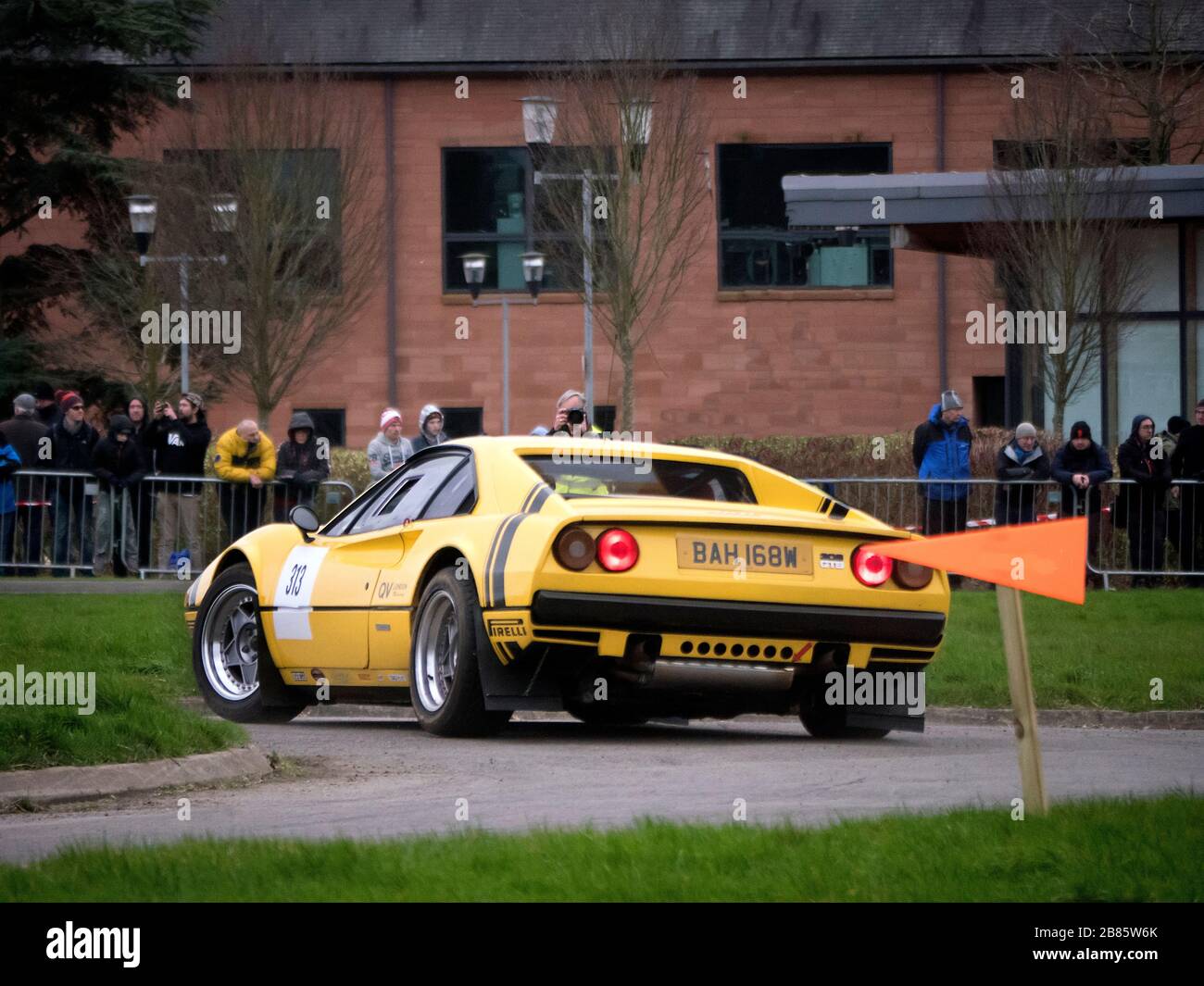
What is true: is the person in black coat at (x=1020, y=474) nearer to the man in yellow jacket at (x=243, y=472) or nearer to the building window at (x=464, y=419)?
the man in yellow jacket at (x=243, y=472)

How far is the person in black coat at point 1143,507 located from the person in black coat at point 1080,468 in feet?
0.65

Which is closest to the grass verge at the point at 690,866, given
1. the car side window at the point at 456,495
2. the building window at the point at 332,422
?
the car side window at the point at 456,495

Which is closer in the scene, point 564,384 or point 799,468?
point 799,468

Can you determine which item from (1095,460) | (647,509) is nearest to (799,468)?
(1095,460)

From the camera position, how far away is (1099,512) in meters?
20.1

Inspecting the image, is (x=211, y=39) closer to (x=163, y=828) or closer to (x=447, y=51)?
(x=447, y=51)

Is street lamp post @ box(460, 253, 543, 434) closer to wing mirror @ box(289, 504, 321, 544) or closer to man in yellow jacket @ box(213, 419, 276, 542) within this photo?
man in yellow jacket @ box(213, 419, 276, 542)

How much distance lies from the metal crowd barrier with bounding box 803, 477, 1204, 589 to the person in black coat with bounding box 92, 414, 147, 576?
20.9 ft

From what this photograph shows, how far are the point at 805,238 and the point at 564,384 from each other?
4996 millimetres

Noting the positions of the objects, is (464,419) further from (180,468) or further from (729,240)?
(180,468)

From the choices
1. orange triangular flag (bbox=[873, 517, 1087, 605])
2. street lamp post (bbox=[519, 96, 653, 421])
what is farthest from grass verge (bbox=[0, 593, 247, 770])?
street lamp post (bbox=[519, 96, 653, 421])

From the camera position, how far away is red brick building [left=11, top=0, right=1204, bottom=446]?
3781cm

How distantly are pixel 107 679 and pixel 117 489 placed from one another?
1106cm

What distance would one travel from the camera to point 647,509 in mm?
9734
